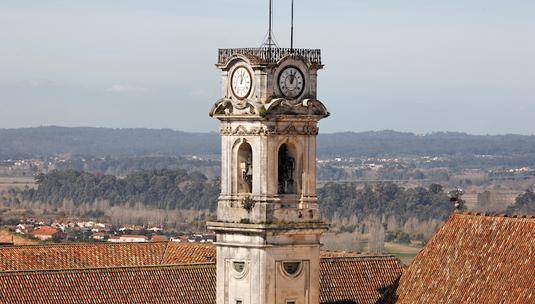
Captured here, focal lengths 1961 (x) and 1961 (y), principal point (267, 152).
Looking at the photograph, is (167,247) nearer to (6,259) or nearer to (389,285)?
(6,259)

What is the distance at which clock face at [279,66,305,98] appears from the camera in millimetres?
53094

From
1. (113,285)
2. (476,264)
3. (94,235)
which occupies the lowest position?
(94,235)

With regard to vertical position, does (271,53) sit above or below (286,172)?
above

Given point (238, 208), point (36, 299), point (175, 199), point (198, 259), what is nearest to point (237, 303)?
point (238, 208)

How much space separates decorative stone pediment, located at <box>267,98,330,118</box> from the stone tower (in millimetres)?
27

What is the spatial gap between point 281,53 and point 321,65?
1267 millimetres

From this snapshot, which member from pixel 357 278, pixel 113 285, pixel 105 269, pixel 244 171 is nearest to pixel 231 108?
pixel 244 171

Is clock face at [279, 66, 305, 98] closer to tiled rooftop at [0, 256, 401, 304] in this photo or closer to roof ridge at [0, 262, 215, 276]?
tiled rooftop at [0, 256, 401, 304]

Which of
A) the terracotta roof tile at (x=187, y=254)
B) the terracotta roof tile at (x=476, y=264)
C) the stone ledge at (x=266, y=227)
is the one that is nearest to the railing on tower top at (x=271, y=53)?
the stone ledge at (x=266, y=227)

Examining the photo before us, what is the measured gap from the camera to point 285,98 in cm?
5300

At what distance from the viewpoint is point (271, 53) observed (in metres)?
52.7

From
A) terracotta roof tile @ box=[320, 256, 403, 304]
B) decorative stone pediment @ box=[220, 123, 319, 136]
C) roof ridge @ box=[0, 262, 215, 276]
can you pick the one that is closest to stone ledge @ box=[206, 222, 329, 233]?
decorative stone pediment @ box=[220, 123, 319, 136]

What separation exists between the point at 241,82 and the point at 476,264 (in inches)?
318

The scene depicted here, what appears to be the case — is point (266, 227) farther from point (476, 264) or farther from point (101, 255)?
point (101, 255)
